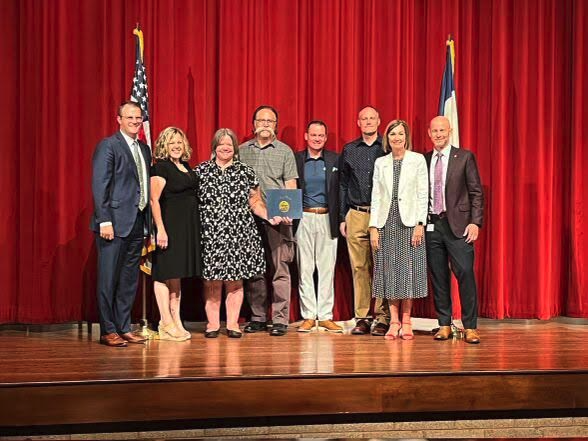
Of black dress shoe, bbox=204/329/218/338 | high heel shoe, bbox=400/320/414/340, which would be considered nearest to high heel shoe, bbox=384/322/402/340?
high heel shoe, bbox=400/320/414/340

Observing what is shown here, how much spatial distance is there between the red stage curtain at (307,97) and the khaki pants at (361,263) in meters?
0.51

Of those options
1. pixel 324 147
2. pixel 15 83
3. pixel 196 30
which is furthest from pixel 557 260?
pixel 15 83

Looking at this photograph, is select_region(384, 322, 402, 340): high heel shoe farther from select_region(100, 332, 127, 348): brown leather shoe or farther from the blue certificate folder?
select_region(100, 332, 127, 348): brown leather shoe

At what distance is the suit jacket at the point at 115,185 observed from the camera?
4.81m

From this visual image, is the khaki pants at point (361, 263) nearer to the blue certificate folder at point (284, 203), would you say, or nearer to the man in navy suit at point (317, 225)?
the man in navy suit at point (317, 225)

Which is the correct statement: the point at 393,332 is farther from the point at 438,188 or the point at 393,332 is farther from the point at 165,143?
the point at 165,143

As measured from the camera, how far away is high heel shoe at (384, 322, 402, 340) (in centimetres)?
523

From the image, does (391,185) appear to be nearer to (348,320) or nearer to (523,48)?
(348,320)

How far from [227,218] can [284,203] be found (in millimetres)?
409

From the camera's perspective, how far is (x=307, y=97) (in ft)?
20.2

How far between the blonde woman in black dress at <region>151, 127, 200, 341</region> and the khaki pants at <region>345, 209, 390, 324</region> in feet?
3.72

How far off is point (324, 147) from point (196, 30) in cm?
136

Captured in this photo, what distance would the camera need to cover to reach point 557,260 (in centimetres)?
637

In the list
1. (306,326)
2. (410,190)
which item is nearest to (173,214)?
(306,326)
